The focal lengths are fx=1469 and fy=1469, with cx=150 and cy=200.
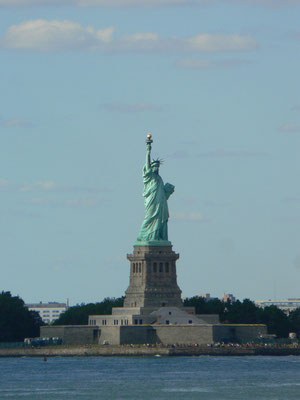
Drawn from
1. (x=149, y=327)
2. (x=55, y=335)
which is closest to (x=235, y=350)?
(x=149, y=327)

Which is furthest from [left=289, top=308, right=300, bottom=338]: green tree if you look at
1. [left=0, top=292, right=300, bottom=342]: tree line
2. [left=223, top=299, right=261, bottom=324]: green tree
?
[left=223, top=299, right=261, bottom=324]: green tree

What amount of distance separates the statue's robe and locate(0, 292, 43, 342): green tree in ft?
60.7

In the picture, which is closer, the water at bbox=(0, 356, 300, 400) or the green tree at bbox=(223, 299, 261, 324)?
the water at bbox=(0, 356, 300, 400)

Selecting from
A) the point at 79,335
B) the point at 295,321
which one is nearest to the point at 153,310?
the point at 79,335

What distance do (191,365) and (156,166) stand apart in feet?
96.4

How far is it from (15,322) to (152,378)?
50.4m

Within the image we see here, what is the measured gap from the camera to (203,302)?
16538 centimetres

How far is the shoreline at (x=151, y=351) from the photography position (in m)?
140

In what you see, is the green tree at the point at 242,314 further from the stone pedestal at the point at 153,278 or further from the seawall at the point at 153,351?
the seawall at the point at 153,351

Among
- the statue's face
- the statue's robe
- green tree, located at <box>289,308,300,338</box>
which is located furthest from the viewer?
green tree, located at <box>289,308,300,338</box>

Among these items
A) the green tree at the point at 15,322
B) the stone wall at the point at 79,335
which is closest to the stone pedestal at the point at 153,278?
the stone wall at the point at 79,335

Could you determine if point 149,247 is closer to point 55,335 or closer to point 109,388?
point 55,335

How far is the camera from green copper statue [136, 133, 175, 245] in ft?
495

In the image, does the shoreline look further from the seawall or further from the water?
the water
